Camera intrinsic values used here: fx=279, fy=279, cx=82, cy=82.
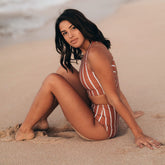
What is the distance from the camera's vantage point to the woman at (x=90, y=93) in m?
2.19

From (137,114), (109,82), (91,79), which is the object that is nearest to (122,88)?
(137,114)

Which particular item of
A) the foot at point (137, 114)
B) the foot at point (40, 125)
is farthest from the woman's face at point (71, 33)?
the foot at point (137, 114)

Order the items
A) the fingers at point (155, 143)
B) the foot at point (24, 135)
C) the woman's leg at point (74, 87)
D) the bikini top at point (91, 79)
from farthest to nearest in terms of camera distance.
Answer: the woman's leg at point (74, 87) < the foot at point (24, 135) < the bikini top at point (91, 79) < the fingers at point (155, 143)

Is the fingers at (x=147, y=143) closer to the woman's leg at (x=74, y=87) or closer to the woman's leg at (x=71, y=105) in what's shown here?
the woman's leg at (x=71, y=105)

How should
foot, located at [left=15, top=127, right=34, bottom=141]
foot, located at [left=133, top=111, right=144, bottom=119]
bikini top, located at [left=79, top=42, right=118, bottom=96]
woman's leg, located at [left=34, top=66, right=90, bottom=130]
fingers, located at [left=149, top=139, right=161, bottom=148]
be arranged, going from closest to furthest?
fingers, located at [left=149, top=139, right=161, bottom=148] → bikini top, located at [left=79, top=42, right=118, bottom=96] → foot, located at [left=15, top=127, right=34, bottom=141] → woman's leg, located at [left=34, top=66, right=90, bottom=130] → foot, located at [left=133, top=111, right=144, bottom=119]

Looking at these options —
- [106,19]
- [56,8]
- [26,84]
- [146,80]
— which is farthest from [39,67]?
[56,8]

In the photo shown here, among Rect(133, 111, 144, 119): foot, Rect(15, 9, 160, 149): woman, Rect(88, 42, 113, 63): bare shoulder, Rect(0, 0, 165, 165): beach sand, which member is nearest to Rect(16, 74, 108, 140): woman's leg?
Rect(15, 9, 160, 149): woman

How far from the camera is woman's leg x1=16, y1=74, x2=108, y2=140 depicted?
2.35 meters

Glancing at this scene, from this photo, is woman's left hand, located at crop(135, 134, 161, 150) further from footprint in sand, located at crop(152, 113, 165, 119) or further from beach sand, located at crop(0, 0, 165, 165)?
footprint in sand, located at crop(152, 113, 165, 119)

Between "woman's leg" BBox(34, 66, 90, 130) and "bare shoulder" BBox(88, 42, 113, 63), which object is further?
"woman's leg" BBox(34, 66, 90, 130)

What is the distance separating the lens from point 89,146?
2.25m

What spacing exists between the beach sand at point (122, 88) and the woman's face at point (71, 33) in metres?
0.87

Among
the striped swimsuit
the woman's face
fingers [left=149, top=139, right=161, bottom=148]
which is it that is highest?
the woman's face

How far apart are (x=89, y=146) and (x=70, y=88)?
0.51 m
